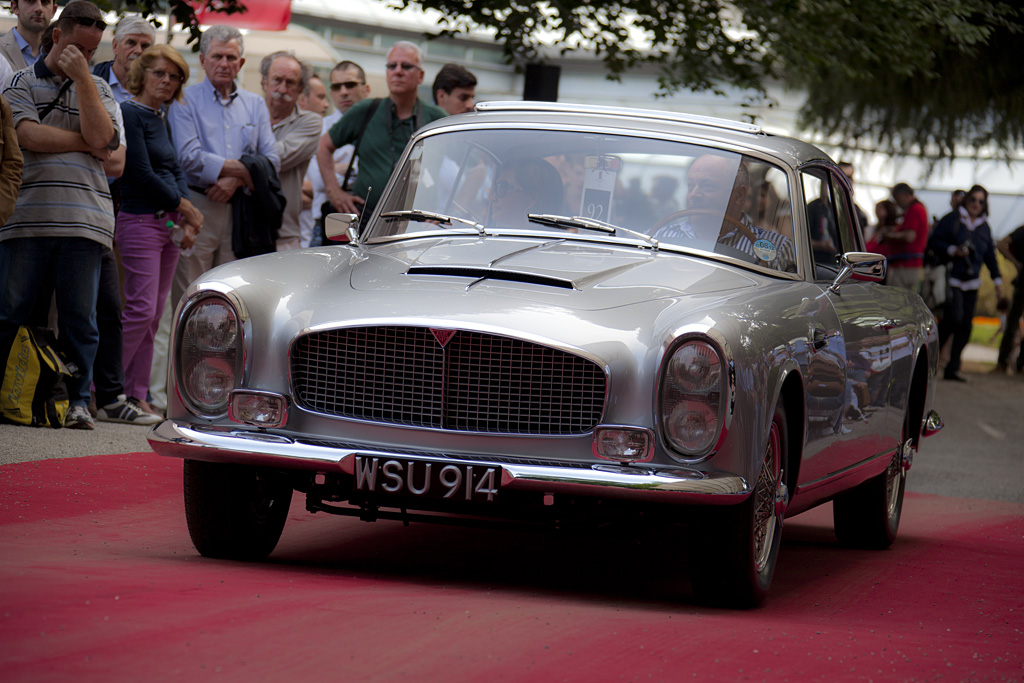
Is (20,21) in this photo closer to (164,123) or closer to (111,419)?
(164,123)

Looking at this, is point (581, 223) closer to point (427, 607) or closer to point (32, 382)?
point (427, 607)

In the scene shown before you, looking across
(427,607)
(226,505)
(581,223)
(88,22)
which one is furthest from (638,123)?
(88,22)

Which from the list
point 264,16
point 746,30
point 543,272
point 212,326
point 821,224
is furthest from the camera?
point 746,30

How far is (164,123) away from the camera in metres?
9.04

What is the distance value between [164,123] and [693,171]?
14.3 feet

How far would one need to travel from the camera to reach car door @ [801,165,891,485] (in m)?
5.49

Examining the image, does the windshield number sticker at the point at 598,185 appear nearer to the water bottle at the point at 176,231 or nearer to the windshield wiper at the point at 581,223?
the windshield wiper at the point at 581,223

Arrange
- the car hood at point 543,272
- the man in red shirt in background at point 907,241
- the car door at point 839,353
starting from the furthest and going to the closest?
the man in red shirt in background at point 907,241, the car door at point 839,353, the car hood at point 543,272

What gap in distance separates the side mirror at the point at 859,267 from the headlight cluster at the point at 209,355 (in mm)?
2547

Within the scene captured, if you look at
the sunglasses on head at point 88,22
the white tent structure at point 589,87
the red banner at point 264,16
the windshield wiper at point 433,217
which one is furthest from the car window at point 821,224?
the white tent structure at point 589,87

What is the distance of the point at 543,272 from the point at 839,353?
1427 millimetres

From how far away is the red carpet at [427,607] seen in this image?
11.4 feet

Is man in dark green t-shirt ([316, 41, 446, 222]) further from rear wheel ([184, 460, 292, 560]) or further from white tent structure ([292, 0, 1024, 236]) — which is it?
white tent structure ([292, 0, 1024, 236])

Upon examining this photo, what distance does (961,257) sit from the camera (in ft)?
62.7
